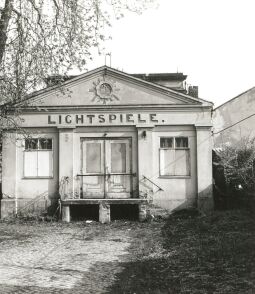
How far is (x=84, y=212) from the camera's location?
18.4m

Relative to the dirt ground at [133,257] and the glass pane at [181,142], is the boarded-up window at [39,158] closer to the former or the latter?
the dirt ground at [133,257]

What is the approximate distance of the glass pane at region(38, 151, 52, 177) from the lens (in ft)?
58.9

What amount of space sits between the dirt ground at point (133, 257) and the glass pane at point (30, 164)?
246 centimetres

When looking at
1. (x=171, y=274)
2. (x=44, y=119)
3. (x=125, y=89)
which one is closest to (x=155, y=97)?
(x=125, y=89)

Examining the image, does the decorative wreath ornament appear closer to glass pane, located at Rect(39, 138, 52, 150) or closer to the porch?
glass pane, located at Rect(39, 138, 52, 150)

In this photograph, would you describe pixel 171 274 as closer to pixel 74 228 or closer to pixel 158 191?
pixel 74 228

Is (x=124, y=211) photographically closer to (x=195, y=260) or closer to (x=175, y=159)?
(x=175, y=159)

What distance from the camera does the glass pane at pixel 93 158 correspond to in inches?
709

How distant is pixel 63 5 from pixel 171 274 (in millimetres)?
8341

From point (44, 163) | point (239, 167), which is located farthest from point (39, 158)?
point (239, 167)

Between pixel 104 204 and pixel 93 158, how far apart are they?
2.03 metres

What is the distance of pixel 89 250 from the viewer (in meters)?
11.6

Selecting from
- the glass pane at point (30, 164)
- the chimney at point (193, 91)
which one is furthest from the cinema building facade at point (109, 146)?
the chimney at point (193, 91)

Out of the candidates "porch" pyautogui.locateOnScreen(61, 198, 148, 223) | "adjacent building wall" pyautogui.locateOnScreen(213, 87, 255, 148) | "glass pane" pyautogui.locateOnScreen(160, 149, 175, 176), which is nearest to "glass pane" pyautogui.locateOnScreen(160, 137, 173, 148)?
"glass pane" pyautogui.locateOnScreen(160, 149, 175, 176)
